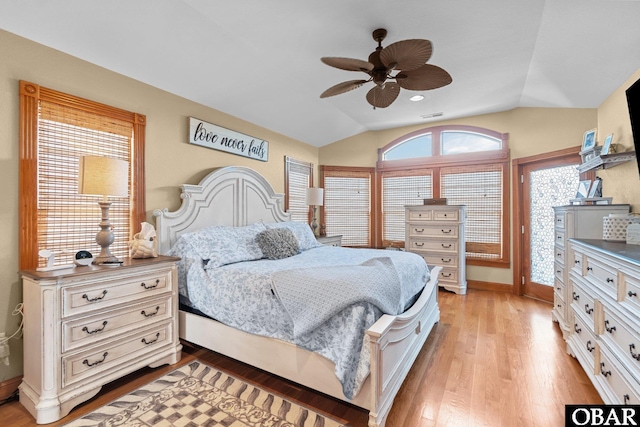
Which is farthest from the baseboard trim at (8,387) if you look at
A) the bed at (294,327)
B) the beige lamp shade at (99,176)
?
the beige lamp shade at (99,176)

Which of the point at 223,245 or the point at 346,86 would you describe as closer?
the point at 346,86

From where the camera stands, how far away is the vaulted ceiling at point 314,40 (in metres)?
1.99

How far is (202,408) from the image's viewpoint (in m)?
1.80

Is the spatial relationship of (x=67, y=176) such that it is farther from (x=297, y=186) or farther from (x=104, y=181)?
(x=297, y=186)

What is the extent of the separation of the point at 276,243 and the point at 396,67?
1.87m

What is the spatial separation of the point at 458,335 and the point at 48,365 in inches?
127

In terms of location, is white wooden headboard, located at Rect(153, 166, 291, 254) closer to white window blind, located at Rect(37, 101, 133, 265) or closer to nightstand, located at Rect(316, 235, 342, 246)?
white window blind, located at Rect(37, 101, 133, 265)

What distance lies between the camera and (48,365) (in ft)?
5.60

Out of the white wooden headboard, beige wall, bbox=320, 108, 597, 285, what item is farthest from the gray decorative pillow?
beige wall, bbox=320, 108, 597, 285

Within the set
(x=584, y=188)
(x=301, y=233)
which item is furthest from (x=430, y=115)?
(x=301, y=233)

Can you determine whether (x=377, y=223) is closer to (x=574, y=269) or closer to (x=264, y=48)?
(x=574, y=269)

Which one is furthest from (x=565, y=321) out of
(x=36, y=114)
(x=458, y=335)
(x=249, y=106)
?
(x=36, y=114)

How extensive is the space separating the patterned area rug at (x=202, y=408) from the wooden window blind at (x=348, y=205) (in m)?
3.48

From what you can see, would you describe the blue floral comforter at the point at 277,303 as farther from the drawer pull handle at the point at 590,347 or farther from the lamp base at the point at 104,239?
the drawer pull handle at the point at 590,347
